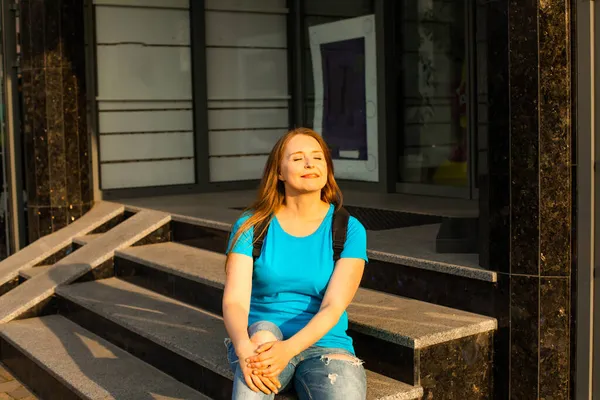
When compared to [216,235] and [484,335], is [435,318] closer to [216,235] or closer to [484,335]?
[484,335]

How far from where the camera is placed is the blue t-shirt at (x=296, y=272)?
133 inches

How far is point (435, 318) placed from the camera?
4078mm

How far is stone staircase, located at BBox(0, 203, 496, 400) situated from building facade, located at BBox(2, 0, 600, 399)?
345 mm

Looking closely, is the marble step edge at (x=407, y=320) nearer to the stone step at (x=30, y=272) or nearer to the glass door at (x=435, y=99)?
the stone step at (x=30, y=272)

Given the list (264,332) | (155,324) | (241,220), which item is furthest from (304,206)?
(155,324)

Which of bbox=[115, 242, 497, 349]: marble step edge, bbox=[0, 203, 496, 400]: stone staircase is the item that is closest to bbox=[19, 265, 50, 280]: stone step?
bbox=[0, 203, 496, 400]: stone staircase

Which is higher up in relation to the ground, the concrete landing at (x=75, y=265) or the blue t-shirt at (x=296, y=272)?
the blue t-shirt at (x=296, y=272)

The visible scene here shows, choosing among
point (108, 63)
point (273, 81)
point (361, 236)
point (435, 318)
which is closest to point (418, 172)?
point (273, 81)

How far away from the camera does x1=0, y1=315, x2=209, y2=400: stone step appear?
4379 mm

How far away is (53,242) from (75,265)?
1022mm

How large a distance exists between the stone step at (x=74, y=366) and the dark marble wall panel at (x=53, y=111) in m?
1.85

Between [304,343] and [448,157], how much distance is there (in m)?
4.56

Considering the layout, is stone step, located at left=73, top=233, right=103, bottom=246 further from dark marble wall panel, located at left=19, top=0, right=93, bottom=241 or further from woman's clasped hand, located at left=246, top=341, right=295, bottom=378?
woman's clasped hand, located at left=246, top=341, right=295, bottom=378

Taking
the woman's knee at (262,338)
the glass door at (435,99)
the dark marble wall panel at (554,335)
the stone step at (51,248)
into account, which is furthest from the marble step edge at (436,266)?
the stone step at (51,248)
